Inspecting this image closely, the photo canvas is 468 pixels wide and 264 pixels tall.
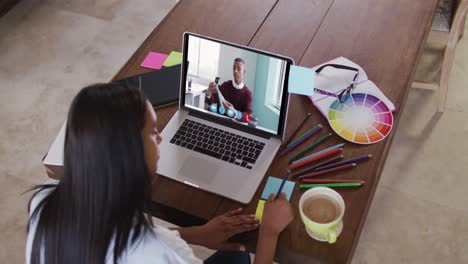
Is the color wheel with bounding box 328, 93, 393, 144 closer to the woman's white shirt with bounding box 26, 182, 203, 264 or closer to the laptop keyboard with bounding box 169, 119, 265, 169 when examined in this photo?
the laptop keyboard with bounding box 169, 119, 265, 169

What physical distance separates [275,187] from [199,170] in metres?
0.21

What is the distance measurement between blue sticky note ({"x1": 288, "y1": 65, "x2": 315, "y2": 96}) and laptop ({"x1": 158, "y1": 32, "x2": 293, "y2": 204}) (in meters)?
0.15

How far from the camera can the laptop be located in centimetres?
134

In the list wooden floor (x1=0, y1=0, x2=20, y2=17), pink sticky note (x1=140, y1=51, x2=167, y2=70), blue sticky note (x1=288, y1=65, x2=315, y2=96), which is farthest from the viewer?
wooden floor (x1=0, y1=0, x2=20, y2=17)

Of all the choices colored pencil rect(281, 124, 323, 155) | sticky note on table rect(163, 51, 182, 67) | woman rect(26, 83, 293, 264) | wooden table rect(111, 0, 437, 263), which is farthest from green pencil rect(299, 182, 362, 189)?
sticky note on table rect(163, 51, 182, 67)

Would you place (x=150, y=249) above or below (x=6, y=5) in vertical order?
above

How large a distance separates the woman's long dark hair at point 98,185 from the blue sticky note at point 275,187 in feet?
1.25

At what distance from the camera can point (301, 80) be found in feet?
5.03

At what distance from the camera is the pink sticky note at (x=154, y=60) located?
1646 mm

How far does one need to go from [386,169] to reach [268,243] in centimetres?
117

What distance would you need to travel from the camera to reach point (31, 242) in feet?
3.39

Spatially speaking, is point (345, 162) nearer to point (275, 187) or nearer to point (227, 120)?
point (275, 187)

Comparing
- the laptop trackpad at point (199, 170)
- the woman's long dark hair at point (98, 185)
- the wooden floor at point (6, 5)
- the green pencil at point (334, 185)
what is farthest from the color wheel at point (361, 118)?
the wooden floor at point (6, 5)

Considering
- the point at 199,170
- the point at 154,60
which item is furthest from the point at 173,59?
the point at 199,170
